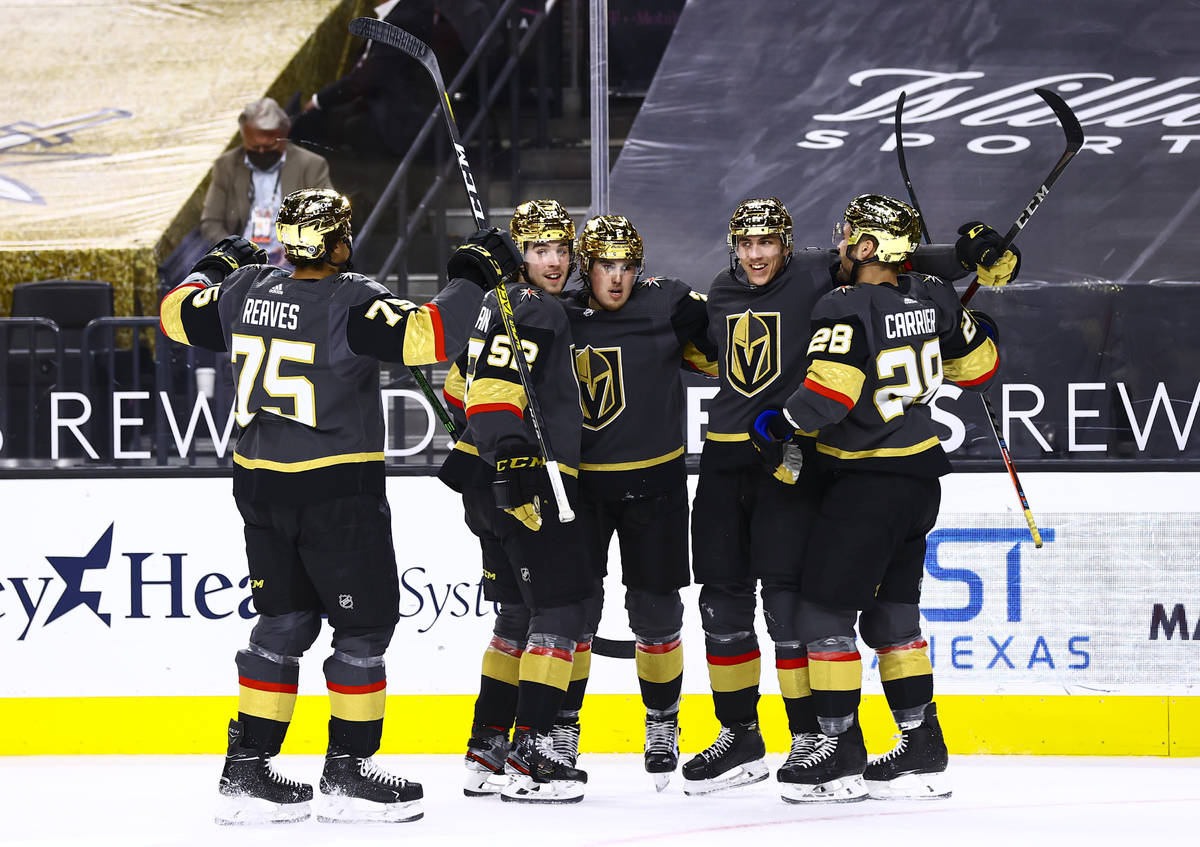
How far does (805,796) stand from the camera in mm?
3346

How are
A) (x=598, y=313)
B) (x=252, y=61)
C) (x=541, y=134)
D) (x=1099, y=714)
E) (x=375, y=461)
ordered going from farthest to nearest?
(x=252, y=61)
(x=541, y=134)
(x=1099, y=714)
(x=598, y=313)
(x=375, y=461)

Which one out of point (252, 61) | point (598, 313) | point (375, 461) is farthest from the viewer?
point (252, 61)

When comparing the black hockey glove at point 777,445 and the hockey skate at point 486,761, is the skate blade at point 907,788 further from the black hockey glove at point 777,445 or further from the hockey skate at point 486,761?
the hockey skate at point 486,761

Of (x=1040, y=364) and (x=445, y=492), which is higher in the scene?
(x=1040, y=364)

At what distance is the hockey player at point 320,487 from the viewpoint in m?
3.14

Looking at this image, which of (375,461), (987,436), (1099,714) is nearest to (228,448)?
(375,461)

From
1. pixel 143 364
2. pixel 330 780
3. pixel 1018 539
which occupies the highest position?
pixel 143 364

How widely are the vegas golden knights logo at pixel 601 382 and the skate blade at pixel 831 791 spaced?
913mm

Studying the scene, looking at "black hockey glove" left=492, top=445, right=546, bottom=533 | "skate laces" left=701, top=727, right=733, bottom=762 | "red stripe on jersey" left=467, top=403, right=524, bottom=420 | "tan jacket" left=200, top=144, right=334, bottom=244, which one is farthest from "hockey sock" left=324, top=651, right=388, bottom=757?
"tan jacket" left=200, top=144, right=334, bottom=244

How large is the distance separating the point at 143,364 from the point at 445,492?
0.90 meters

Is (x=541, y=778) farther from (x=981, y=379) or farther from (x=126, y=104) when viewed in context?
(x=126, y=104)

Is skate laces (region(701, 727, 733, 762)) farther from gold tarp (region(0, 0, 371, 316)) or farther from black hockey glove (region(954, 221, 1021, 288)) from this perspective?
gold tarp (region(0, 0, 371, 316))

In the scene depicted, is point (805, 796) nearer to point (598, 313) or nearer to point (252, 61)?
point (598, 313)

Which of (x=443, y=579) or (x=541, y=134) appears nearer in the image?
(x=443, y=579)
